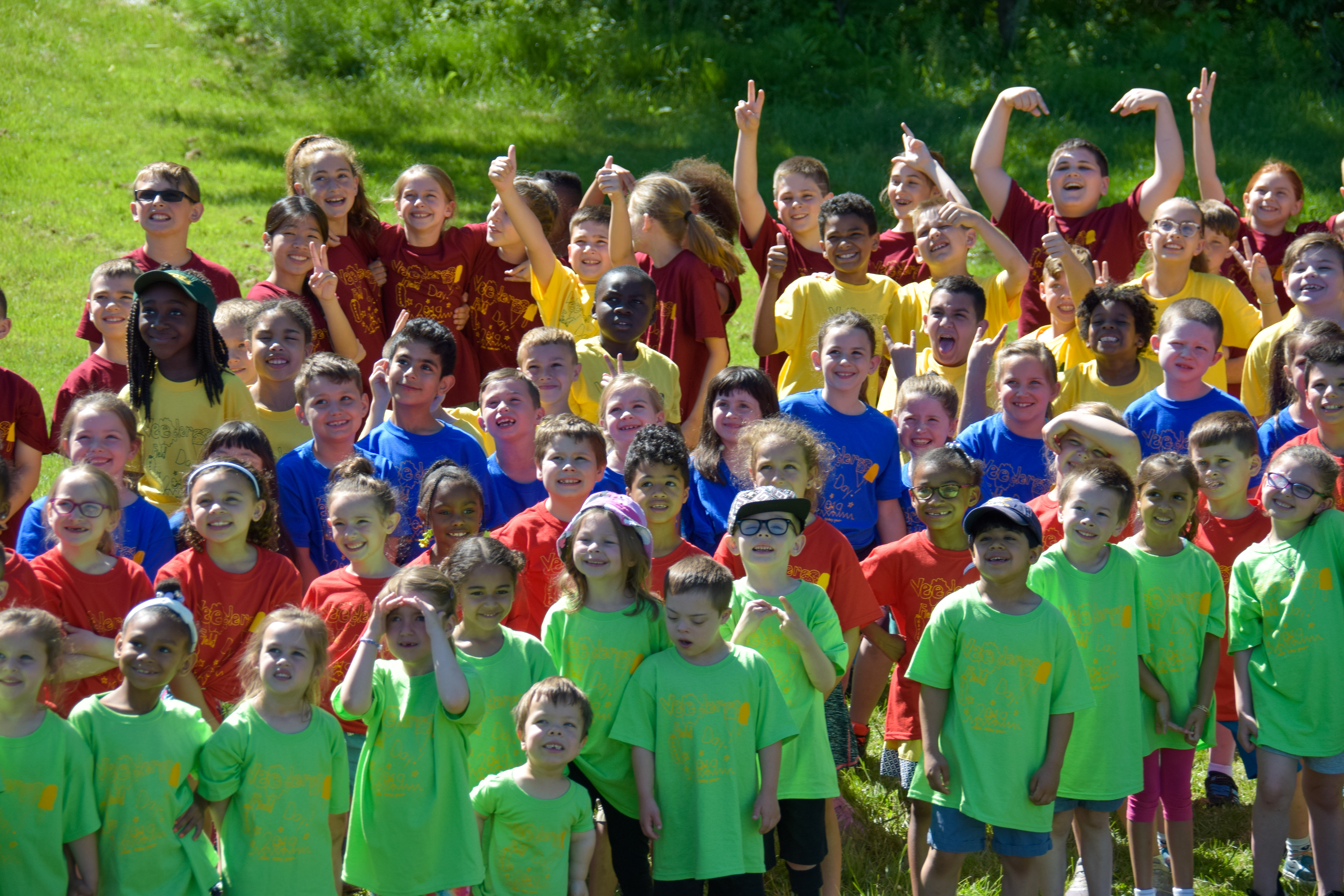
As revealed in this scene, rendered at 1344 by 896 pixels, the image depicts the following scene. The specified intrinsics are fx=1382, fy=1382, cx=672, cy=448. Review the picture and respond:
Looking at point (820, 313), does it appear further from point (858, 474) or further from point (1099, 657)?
point (1099, 657)

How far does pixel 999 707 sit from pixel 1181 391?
211cm

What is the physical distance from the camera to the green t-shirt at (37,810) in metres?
3.90

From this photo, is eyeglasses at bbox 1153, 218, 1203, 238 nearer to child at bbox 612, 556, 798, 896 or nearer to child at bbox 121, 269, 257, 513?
child at bbox 612, 556, 798, 896

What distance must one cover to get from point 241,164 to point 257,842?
13.1m

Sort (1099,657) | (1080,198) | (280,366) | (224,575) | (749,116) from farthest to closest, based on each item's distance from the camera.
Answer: (749,116), (1080,198), (280,366), (224,575), (1099,657)

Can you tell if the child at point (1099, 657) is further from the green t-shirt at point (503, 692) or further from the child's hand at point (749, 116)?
the child's hand at point (749, 116)

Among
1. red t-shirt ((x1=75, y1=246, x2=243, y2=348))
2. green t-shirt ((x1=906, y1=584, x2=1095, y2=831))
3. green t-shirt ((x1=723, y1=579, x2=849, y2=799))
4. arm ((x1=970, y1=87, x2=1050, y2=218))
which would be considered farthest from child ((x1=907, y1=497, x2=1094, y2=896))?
red t-shirt ((x1=75, y1=246, x2=243, y2=348))

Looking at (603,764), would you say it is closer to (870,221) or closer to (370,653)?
(370,653)

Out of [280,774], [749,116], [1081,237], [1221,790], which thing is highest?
[749,116]

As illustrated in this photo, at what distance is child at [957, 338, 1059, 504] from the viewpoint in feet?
19.0

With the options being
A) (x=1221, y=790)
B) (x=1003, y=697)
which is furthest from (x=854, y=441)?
(x=1221, y=790)

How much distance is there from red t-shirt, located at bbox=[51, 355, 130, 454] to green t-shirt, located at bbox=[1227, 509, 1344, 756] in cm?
485

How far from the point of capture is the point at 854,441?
5.91 m

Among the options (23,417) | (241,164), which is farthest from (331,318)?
(241,164)
